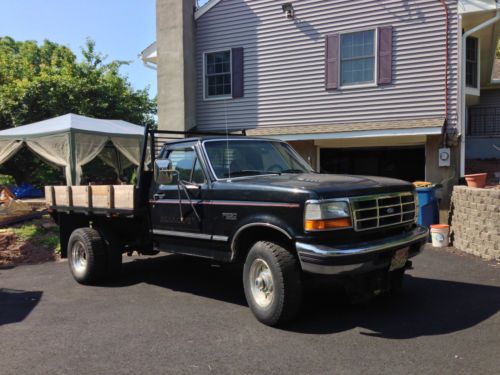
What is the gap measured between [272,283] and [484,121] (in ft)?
50.6

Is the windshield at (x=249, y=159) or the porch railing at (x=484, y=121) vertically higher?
the porch railing at (x=484, y=121)

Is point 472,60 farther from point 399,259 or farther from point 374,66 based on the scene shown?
point 399,259

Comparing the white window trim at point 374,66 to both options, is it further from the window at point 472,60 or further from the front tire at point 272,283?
the front tire at point 272,283

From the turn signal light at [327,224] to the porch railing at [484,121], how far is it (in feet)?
48.5

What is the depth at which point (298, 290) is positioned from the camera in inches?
170

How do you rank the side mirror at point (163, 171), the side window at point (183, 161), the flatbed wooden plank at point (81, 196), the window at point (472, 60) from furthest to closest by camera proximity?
the window at point (472, 60), the flatbed wooden plank at point (81, 196), the side window at point (183, 161), the side mirror at point (163, 171)

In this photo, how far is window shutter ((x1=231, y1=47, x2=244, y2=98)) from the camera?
42.0 ft

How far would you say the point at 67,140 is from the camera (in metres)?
12.0

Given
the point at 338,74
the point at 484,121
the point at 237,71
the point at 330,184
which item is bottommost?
the point at 330,184

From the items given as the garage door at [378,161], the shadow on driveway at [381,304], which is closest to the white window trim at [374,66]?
the garage door at [378,161]

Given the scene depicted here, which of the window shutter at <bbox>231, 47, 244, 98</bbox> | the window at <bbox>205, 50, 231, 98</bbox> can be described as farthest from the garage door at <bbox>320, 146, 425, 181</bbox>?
the window at <bbox>205, 50, 231, 98</bbox>

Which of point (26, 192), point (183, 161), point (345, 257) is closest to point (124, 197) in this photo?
point (183, 161)

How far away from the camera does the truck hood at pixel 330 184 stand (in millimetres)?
4168

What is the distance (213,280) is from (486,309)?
3.49 m
